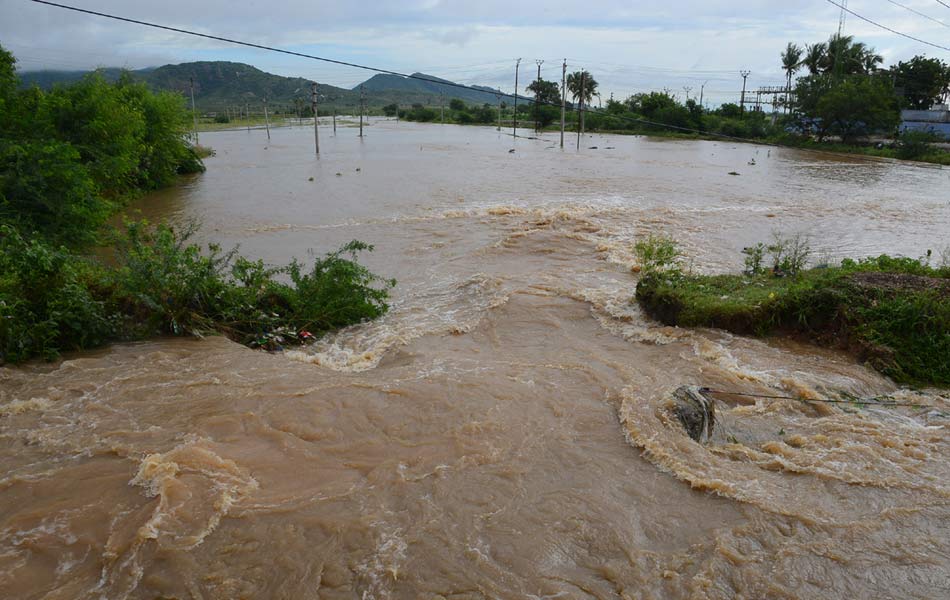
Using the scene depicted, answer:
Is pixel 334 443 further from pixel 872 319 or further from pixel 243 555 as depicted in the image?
pixel 872 319

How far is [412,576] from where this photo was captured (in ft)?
11.8

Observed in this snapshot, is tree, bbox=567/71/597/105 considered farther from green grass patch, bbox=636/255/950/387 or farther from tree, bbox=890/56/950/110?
green grass patch, bbox=636/255/950/387

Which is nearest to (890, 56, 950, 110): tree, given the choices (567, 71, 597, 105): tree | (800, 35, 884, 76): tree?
(800, 35, 884, 76): tree

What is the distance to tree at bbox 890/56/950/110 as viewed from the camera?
47.7 meters

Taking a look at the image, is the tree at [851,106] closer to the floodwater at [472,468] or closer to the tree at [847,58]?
the tree at [847,58]

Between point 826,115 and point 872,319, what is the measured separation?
141 feet

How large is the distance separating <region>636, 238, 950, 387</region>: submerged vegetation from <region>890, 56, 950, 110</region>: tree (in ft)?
170

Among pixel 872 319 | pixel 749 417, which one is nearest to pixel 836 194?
pixel 872 319

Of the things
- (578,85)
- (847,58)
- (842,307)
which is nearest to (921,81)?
(847,58)

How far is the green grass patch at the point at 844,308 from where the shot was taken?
661 cm

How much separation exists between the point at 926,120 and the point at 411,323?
169 ft

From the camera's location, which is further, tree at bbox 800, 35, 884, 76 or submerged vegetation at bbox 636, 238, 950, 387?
tree at bbox 800, 35, 884, 76

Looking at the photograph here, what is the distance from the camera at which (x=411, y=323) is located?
866 cm

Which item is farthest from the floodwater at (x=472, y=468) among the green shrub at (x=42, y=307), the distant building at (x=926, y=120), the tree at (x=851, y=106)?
the distant building at (x=926, y=120)
